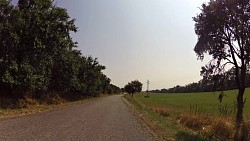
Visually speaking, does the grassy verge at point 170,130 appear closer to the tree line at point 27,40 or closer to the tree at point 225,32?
the tree at point 225,32

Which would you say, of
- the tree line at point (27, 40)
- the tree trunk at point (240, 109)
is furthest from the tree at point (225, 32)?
the tree line at point (27, 40)

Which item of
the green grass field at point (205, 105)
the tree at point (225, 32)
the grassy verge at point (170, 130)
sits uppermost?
the tree at point (225, 32)

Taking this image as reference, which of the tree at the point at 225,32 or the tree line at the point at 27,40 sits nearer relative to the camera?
the tree at the point at 225,32

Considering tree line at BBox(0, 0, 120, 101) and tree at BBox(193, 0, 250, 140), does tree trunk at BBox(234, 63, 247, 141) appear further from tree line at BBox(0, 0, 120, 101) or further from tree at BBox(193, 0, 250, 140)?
tree line at BBox(0, 0, 120, 101)

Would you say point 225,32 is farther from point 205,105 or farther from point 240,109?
point 205,105

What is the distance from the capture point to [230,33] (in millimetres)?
17297

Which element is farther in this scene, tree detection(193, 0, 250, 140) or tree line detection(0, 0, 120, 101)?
tree line detection(0, 0, 120, 101)

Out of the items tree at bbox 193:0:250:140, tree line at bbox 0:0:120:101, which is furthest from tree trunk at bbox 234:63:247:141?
tree line at bbox 0:0:120:101

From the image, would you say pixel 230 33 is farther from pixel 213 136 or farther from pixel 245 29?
pixel 213 136

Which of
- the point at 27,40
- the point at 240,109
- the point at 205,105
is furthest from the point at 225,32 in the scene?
the point at 205,105

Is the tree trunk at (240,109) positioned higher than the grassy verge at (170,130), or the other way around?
the tree trunk at (240,109)

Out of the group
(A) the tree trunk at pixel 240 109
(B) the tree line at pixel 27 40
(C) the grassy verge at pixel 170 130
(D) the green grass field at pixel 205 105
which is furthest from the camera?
(B) the tree line at pixel 27 40

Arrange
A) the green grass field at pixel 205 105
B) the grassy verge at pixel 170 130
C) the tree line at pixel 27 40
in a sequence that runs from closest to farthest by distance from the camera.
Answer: the grassy verge at pixel 170 130 < the green grass field at pixel 205 105 < the tree line at pixel 27 40

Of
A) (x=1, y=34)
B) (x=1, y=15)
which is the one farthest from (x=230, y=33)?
(x=1, y=15)
